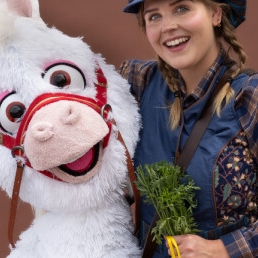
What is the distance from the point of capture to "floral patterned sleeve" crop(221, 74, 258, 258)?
1220 mm

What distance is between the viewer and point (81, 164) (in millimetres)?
1212

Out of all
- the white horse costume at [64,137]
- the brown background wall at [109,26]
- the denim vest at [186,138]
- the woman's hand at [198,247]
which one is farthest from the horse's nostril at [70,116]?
the brown background wall at [109,26]

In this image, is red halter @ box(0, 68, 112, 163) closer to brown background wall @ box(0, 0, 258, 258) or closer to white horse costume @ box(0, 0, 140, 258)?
white horse costume @ box(0, 0, 140, 258)

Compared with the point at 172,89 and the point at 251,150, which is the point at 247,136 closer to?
the point at 251,150

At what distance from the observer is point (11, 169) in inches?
49.6

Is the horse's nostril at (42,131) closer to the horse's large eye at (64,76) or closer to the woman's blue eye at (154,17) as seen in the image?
the horse's large eye at (64,76)

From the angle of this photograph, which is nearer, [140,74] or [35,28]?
[35,28]

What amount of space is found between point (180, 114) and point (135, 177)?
0.21 m

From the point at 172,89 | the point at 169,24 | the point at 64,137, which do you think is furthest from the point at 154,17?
the point at 64,137

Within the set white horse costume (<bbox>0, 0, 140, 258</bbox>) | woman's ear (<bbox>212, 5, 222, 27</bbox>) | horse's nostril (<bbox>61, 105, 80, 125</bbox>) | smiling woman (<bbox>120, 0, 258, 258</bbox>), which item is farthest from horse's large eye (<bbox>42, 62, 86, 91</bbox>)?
woman's ear (<bbox>212, 5, 222, 27</bbox>)

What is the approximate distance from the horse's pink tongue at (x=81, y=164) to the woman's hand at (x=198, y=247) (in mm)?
281

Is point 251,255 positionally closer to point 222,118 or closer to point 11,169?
point 222,118

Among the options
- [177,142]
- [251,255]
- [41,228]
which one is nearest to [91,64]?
[177,142]

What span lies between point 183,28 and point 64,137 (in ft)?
1.38
